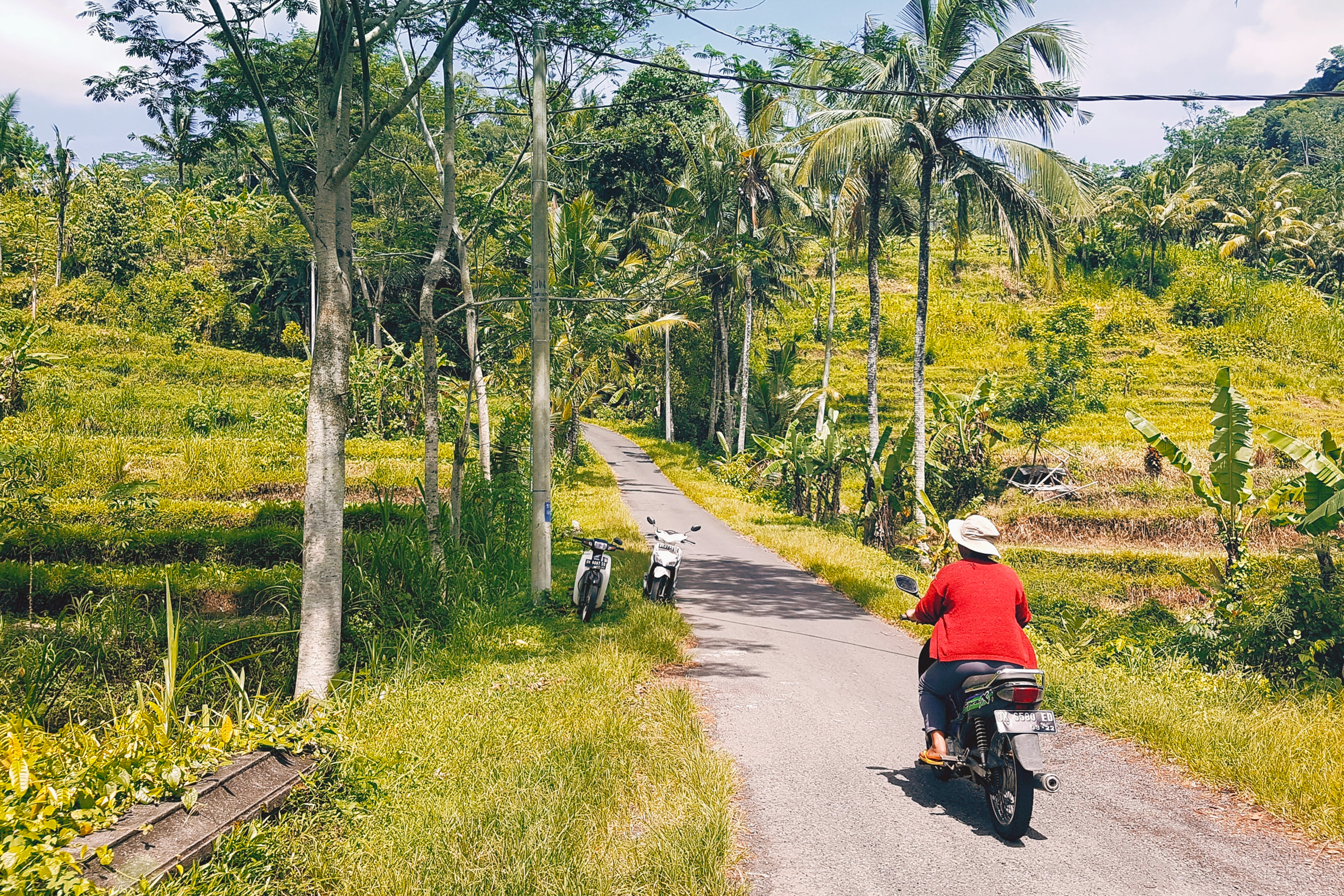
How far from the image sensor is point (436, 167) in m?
14.9

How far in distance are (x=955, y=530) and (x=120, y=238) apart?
Answer: 164 ft

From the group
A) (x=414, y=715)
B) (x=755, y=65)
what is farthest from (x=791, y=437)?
(x=414, y=715)

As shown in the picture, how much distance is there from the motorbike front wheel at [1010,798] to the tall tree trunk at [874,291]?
45.8ft

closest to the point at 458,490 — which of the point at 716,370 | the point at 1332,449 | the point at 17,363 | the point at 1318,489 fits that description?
the point at 1318,489

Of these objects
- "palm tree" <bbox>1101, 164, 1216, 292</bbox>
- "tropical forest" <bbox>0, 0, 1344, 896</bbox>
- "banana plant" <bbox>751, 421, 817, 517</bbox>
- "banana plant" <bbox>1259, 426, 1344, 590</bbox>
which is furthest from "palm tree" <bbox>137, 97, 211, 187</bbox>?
"palm tree" <bbox>1101, 164, 1216, 292</bbox>

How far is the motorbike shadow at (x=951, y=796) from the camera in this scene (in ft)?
15.4

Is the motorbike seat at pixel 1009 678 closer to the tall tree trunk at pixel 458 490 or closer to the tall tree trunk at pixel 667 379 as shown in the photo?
the tall tree trunk at pixel 458 490

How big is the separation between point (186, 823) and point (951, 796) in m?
4.05

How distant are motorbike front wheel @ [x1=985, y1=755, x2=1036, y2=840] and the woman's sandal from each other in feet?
0.95

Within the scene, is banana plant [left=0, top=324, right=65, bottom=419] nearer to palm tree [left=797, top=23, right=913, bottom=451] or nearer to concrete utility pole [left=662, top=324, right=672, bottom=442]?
palm tree [left=797, top=23, right=913, bottom=451]

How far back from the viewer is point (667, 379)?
37562 millimetres

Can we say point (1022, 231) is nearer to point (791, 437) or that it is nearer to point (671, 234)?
point (791, 437)

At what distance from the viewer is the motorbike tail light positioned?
15.0 ft

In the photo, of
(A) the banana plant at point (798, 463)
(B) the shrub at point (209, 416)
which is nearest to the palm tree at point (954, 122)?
(A) the banana plant at point (798, 463)
